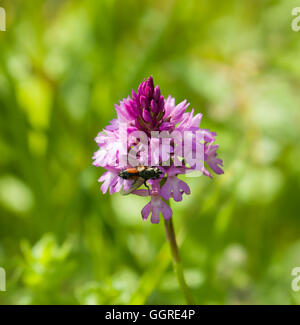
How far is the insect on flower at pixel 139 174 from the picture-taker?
54.1 inches

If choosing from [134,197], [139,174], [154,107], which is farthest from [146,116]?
[134,197]

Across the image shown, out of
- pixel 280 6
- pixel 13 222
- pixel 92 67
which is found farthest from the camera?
pixel 280 6

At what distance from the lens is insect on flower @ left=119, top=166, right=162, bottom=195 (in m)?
1.37

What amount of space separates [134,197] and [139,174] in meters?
1.50

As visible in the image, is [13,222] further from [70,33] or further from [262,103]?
[262,103]

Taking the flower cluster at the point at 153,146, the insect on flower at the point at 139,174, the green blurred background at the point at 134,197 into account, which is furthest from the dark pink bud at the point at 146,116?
the green blurred background at the point at 134,197

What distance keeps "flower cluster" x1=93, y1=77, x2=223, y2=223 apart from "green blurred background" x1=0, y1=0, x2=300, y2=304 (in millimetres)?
588

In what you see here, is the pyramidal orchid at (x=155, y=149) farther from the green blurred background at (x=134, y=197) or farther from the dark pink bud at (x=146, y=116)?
the green blurred background at (x=134, y=197)

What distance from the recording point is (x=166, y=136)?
141cm

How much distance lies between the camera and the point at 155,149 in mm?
1350

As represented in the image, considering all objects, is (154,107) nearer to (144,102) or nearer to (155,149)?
(144,102)

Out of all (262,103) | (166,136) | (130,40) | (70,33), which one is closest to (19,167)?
(70,33)

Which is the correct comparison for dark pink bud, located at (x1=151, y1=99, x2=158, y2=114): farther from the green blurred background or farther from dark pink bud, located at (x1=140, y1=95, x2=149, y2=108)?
the green blurred background
